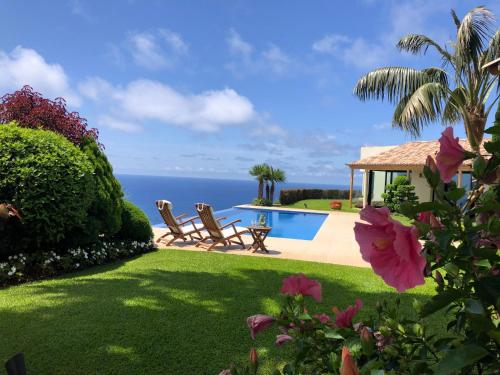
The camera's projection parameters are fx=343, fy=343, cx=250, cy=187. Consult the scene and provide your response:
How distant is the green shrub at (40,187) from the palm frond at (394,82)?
31.1ft

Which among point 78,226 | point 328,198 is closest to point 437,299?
point 78,226

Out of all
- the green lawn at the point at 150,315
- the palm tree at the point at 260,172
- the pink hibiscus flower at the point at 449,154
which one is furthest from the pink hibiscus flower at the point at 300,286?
the palm tree at the point at 260,172

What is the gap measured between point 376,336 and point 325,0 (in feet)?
48.5

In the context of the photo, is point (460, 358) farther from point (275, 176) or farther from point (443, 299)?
point (275, 176)

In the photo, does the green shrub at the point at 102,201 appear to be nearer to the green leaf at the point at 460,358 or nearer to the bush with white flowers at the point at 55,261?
the bush with white flowers at the point at 55,261

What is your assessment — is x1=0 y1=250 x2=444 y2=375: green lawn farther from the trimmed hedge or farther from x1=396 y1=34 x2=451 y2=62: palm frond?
the trimmed hedge

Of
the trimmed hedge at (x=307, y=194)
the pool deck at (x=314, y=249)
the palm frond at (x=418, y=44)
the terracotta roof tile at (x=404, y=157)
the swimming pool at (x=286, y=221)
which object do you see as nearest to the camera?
the pool deck at (x=314, y=249)

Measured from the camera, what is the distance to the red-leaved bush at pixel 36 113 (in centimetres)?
852

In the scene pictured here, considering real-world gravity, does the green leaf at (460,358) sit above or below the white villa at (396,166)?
Answer: below

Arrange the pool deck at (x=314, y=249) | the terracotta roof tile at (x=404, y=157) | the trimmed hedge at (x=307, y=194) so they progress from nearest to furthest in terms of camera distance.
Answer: the pool deck at (x=314, y=249)
the terracotta roof tile at (x=404, y=157)
the trimmed hedge at (x=307, y=194)

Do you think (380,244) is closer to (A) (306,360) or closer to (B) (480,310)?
(B) (480,310)

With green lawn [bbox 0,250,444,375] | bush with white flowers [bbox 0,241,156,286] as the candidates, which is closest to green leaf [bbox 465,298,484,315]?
green lawn [bbox 0,250,444,375]

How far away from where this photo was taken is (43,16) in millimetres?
9383

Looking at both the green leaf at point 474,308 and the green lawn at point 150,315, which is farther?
the green lawn at point 150,315
